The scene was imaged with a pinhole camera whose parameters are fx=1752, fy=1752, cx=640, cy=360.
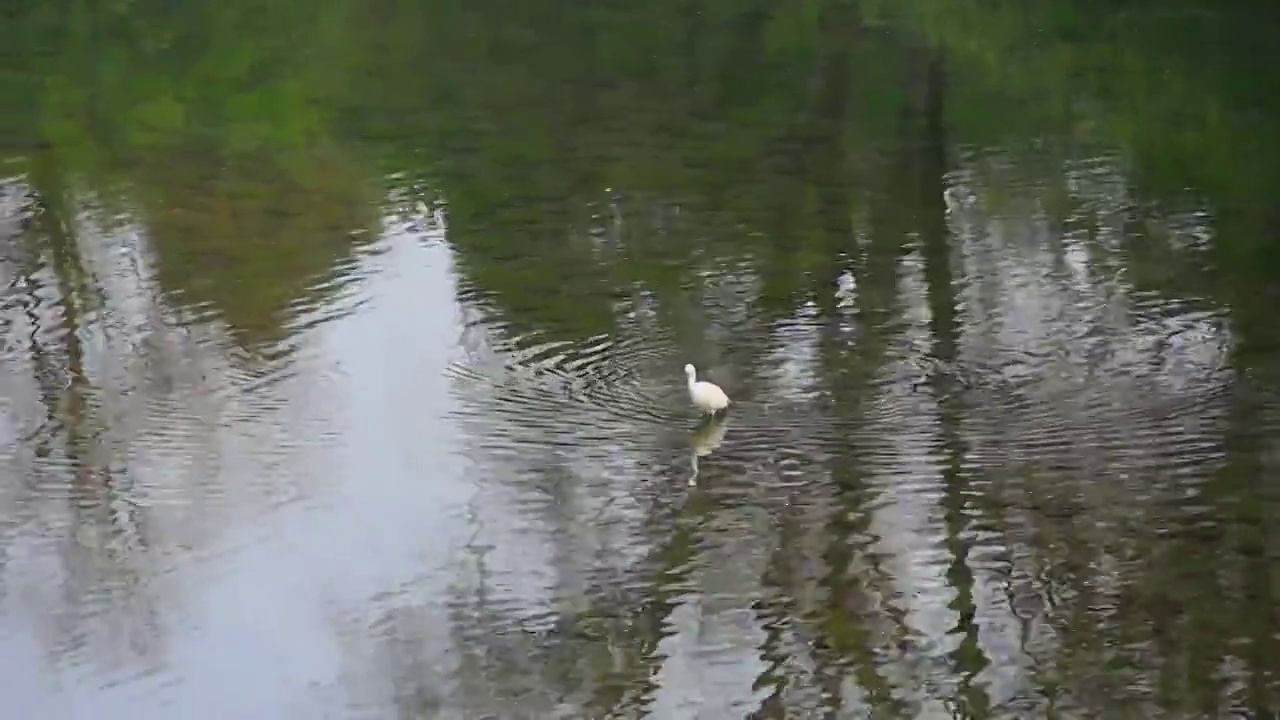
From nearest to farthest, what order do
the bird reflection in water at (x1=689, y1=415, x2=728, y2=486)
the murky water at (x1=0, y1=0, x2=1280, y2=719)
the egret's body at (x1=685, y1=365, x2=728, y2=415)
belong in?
the murky water at (x1=0, y1=0, x2=1280, y2=719), the bird reflection in water at (x1=689, y1=415, x2=728, y2=486), the egret's body at (x1=685, y1=365, x2=728, y2=415)

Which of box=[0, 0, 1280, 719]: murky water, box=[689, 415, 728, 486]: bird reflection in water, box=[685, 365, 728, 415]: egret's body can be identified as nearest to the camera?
box=[0, 0, 1280, 719]: murky water

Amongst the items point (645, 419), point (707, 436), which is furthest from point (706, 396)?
point (645, 419)

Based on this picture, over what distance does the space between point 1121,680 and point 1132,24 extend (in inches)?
706

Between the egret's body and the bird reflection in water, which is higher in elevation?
the egret's body

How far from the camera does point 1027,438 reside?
9.25m

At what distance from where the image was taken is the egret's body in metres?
9.36

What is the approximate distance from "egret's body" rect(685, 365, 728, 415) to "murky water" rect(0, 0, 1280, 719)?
108 millimetres

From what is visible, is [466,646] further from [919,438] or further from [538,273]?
[538,273]

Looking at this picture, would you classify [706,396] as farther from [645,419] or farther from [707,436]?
[645,419]

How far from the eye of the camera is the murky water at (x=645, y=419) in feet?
24.7

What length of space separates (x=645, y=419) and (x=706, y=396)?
1.26ft

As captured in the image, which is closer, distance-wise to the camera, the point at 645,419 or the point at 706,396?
the point at 706,396

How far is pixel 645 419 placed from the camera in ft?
31.2

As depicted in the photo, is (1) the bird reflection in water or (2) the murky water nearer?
(2) the murky water
